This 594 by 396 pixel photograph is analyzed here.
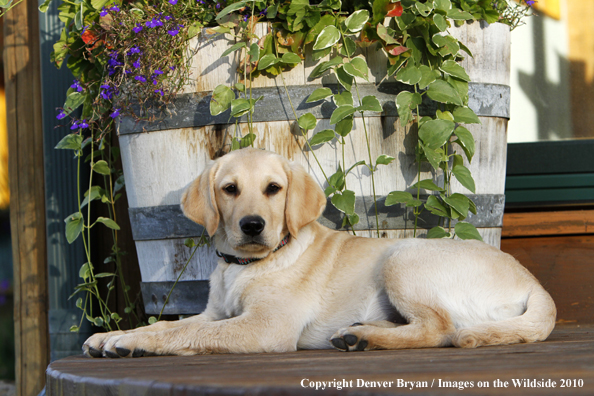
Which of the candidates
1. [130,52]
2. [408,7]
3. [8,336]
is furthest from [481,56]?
[8,336]

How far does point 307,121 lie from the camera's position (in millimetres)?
2441

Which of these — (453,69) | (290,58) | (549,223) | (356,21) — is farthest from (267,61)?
(549,223)

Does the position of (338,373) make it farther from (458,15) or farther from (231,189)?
(458,15)

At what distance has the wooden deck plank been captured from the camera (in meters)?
1.00

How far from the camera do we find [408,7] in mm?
2420

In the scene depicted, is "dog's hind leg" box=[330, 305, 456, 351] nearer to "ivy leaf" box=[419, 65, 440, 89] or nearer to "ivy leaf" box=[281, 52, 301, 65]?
"ivy leaf" box=[419, 65, 440, 89]

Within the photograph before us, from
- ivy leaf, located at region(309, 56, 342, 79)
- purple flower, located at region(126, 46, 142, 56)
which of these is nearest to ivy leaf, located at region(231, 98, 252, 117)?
ivy leaf, located at region(309, 56, 342, 79)

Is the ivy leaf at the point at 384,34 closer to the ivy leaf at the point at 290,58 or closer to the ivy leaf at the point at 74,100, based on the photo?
the ivy leaf at the point at 290,58

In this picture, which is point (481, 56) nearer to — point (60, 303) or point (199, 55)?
point (199, 55)

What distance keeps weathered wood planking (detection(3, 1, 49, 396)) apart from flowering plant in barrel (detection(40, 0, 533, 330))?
119cm

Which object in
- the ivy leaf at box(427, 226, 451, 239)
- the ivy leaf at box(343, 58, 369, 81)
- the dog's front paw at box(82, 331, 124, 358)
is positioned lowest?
the dog's front paw at box(82, 331, 124, 358)

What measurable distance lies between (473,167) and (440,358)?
1.47 m

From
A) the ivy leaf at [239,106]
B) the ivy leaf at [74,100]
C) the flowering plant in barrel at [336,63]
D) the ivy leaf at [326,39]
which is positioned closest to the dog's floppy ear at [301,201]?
the flowering plant in barrel at [336,63]

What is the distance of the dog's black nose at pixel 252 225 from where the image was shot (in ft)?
7.29
